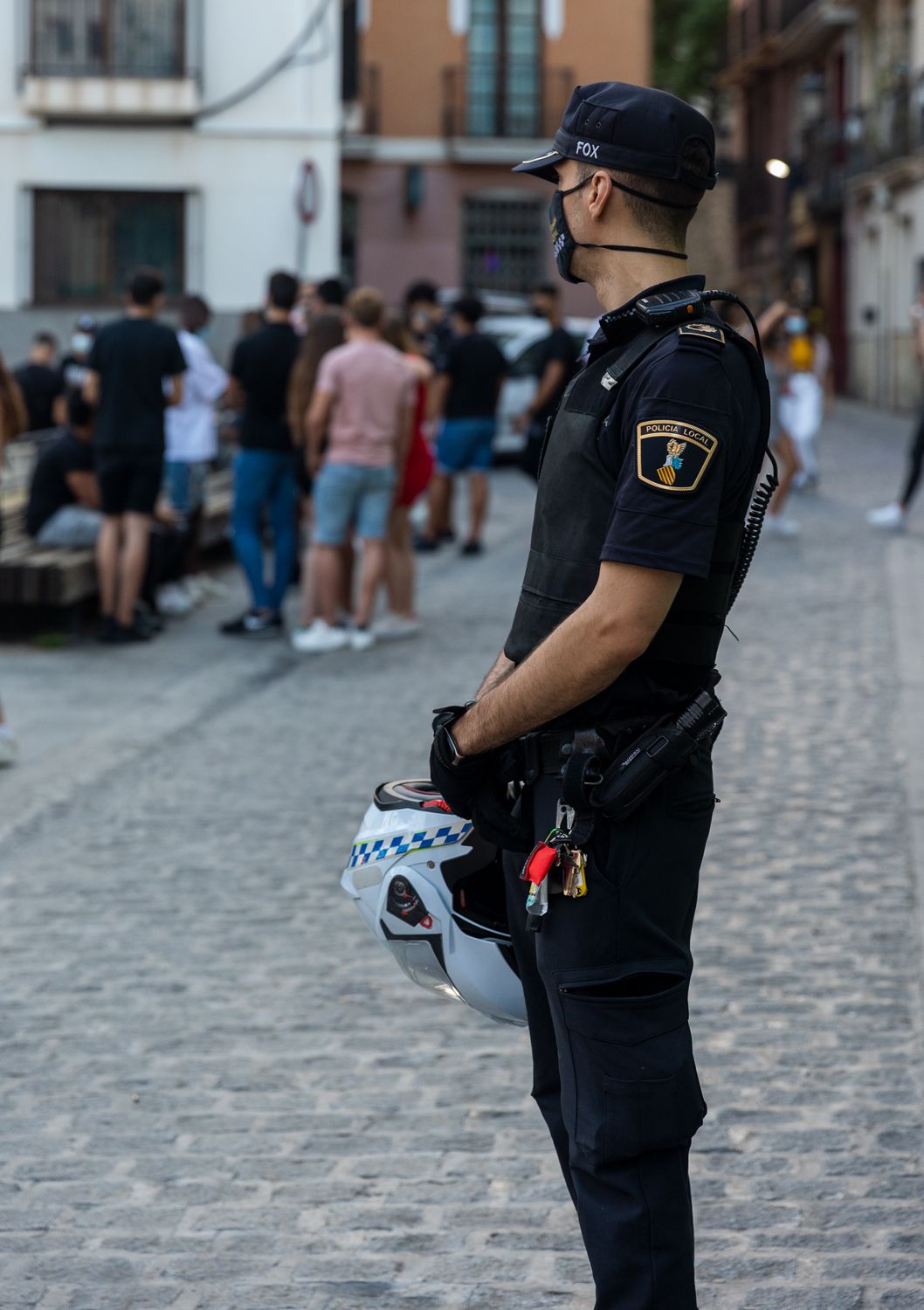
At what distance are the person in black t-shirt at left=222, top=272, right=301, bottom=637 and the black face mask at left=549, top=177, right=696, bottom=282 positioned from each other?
8.15m

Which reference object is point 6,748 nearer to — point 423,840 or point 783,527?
point 423,840

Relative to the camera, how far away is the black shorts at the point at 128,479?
10.2 m

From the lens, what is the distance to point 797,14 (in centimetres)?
4647

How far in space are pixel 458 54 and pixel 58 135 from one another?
37.9ft

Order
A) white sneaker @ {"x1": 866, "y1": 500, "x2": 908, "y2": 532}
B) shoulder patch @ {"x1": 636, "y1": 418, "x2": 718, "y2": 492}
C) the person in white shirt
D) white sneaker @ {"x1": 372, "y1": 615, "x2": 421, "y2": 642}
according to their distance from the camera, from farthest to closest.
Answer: white sneaker @ {"x1": 866, "y1": 500, "x2": 908, "y2": 532}, the person in white shirt, white sneaker @ {"x1": 372, "y1": 615, "x2": 421, "y2": 642}, shoulder patch @ {"x1": 636, "y1": 418, "x2": 718, "y2": 492}

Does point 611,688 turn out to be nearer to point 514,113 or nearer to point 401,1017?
point 401,1017

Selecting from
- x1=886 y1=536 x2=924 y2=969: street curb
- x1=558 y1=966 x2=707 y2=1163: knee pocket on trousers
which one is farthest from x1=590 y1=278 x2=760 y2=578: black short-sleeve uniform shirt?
x1=886 y1=536 x2=924 y2=969: street curb

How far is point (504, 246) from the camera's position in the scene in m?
34.9

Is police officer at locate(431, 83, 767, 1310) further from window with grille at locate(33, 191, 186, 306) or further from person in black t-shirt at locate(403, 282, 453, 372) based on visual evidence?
window with grille at locate(33, 191, 186, 306)

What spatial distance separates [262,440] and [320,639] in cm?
127

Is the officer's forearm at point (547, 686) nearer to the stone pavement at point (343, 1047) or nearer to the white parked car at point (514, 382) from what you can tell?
the stone pavement at point (343, 1047)

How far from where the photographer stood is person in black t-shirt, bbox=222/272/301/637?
10789mm

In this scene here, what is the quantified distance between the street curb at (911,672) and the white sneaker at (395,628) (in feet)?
8.70

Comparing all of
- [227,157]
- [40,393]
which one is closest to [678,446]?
[40,393]
